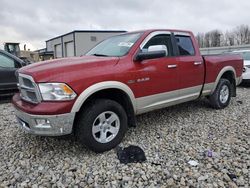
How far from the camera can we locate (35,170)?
3158mm

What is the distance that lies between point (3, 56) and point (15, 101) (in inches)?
165

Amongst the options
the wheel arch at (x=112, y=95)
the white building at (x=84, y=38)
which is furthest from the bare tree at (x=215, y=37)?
the wheel arch at (x=112, y=95)

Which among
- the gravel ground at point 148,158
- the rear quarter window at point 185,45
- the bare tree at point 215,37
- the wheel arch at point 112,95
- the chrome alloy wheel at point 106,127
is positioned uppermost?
the bare tree at point 215,37

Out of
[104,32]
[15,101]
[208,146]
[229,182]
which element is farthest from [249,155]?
[104,32]

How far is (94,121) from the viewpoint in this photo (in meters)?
3.41

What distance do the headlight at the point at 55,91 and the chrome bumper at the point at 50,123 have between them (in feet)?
0.76

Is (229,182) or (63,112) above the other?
(63,112)

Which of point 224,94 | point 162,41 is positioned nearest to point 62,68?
point 162,41

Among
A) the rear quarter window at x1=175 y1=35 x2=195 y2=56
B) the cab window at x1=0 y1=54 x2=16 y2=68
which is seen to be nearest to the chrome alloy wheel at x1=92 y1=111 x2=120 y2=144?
the rear quarter window at x1=175 y1=35 x2=195 y2=56

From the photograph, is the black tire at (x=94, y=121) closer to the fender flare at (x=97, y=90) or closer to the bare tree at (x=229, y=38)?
the fender flare at (x=97, y=90)

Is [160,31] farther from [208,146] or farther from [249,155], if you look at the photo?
[249,155]

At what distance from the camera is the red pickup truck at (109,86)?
313 centimetres

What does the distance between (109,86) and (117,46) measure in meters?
1.12

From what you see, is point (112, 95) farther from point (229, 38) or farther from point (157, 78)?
point (229, 38)
